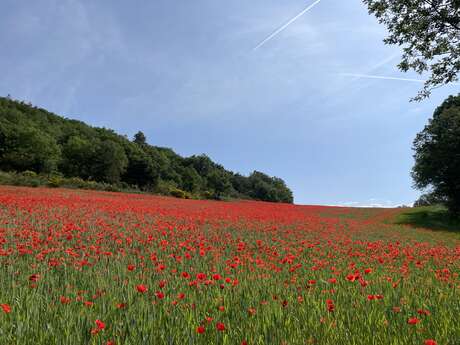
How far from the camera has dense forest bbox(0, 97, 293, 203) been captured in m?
61.9

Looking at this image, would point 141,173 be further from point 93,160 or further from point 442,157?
point 442,157

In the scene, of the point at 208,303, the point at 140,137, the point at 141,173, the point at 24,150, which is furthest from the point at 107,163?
the point at 208,303

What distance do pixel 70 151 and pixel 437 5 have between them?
76873 mm

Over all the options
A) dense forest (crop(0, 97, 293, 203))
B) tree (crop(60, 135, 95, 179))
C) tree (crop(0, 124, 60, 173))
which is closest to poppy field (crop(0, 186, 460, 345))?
dense forest (crop(0, 97, 293, 203))

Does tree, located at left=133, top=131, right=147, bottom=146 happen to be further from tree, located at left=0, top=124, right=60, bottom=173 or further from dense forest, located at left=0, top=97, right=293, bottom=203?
tree, located at left=0, top=124, right=60, bottom=173

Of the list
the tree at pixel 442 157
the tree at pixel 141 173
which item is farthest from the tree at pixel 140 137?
the tree at pixel 442 157

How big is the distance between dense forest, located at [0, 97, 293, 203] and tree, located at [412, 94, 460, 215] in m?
36.5

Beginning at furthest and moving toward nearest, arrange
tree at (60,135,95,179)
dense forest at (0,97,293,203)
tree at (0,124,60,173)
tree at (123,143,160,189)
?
1. tree at (123,143,160,189)
2. tree at (60,135,95,179)
3. dense forest at (0,97,293,203)
4. tree at (0,124,60,173)

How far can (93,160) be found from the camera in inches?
2889

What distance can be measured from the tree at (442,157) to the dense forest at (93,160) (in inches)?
1438

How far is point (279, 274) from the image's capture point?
5.96 metres

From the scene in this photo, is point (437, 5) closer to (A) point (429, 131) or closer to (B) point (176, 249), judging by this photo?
(B) point (176, 249)

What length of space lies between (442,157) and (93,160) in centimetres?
6770

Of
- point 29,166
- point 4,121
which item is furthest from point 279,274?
point 4,121
